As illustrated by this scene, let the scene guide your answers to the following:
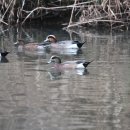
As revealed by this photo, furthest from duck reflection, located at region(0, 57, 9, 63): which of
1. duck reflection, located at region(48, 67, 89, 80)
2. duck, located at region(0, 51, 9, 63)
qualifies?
duck reflection, located at region(48, 67, 89, 80)

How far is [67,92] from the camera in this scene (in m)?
11.3

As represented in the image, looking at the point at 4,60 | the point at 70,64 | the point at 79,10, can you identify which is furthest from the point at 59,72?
the point at 79,10

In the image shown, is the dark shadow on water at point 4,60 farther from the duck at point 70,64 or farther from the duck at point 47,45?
the duck at point 47,45

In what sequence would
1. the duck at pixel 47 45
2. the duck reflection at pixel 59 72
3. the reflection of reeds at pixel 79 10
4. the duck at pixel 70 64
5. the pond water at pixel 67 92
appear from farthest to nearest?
the reflection of reeds at pixel 79 10, the duck at pixel 47 45, the duck at pixel 70 64, the duck reflection at pixel 59 72, the pond water at pixel 67 92

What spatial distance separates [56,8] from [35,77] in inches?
459

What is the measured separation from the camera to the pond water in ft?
30.5

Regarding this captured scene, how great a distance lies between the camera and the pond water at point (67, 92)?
9.28 metres

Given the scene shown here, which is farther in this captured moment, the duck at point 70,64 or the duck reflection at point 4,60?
the duck reflection at point 4,60

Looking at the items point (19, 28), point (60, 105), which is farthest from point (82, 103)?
point (19, 28)

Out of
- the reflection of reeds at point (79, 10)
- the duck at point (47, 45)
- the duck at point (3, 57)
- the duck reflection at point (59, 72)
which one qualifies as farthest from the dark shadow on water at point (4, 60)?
the reflection of reeds at point (79, 10)

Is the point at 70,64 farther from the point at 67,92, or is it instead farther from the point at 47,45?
the point at 47,45

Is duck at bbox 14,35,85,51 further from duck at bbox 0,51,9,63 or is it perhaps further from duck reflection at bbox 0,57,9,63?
duck reflection at bbox 0,57,9,63

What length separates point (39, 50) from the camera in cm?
1741

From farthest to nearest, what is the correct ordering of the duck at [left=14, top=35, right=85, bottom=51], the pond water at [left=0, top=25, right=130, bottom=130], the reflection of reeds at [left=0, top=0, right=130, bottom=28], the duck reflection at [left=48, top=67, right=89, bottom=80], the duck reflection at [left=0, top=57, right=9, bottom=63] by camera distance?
1. the reflection of reeds at [left=0, top=0, right=130, bottom=28]
2. the duck at [left=14, top=35, right=85, bottom=51]
3. the duck reflection at [left=0, top=57, right=9, bottom=63]
4. the duck reflection at [left=48, top=67, right=89, bottom=80]
5. the pond water at [left=0, top=25, right=130, bottom=130]
